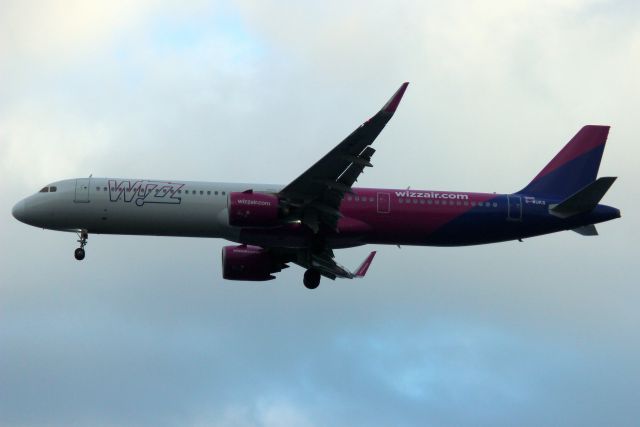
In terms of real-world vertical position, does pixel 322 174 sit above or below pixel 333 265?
above

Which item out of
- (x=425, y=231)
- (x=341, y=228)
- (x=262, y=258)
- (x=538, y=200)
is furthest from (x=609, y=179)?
(x=262, y=258)

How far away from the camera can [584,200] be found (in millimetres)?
59500

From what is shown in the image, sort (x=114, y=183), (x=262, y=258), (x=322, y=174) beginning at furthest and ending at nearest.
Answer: (x=262, y=258), (x=114, y=183), (x=322, y=174)

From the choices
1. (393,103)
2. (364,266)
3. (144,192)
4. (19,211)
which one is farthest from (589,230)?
(19,211)

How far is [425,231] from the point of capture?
59.8 m

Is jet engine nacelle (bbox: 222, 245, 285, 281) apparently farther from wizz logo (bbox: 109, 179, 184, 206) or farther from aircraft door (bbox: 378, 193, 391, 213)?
aircraft door (bbox: 378, 193, 391, 213)

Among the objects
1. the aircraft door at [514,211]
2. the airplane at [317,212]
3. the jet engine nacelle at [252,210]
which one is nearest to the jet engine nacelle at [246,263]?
the airplane at [317,212]

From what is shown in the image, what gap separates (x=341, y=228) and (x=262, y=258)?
675 cm

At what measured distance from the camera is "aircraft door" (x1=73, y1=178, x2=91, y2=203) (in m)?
59.0

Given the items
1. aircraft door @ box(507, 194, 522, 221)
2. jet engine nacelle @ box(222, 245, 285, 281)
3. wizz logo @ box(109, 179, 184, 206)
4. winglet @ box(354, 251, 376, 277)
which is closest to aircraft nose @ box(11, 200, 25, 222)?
wizz logo @ box(109, 179, 184, 206)

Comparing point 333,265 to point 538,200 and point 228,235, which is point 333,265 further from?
point 538,200

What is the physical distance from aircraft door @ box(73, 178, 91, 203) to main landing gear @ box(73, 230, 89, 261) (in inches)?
63.6

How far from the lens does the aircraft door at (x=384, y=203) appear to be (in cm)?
5919

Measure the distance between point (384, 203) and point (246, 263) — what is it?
8.58 metres
